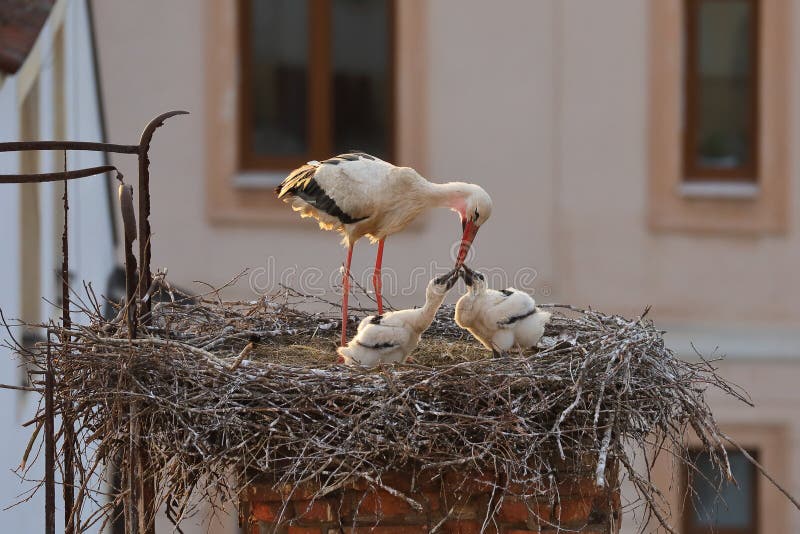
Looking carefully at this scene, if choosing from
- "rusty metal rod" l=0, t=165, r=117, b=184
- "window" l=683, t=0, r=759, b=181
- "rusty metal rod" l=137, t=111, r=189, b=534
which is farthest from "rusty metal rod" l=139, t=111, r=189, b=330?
"window" l=683, t=0, r=759, b=181

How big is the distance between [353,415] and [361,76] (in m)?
8.13

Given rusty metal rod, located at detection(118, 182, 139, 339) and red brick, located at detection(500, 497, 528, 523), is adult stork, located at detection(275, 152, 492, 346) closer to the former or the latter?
red brick, located at detection(500, 497, 528, 523)

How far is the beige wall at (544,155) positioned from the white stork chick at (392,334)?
6.44 meters

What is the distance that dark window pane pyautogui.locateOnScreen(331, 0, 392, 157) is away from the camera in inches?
491

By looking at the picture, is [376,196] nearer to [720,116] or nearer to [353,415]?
[353,415]

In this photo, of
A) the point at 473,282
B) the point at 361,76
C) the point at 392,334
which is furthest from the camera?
the point at 361,76

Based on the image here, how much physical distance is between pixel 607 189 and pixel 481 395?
764 centimetres

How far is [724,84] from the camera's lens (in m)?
12.6

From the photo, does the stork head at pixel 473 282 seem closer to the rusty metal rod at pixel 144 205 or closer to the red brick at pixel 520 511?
the red brick at pixel 520 511

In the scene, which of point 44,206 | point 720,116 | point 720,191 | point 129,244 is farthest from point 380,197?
point 720,116

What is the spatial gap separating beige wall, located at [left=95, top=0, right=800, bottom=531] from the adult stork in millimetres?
6213

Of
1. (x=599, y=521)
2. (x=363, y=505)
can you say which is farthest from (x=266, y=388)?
(x=599, y=521)

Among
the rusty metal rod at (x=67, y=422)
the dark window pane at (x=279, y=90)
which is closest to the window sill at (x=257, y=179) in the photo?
the dark window pane at (x=279, y=90)

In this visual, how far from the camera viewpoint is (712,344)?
12008 millimetres
